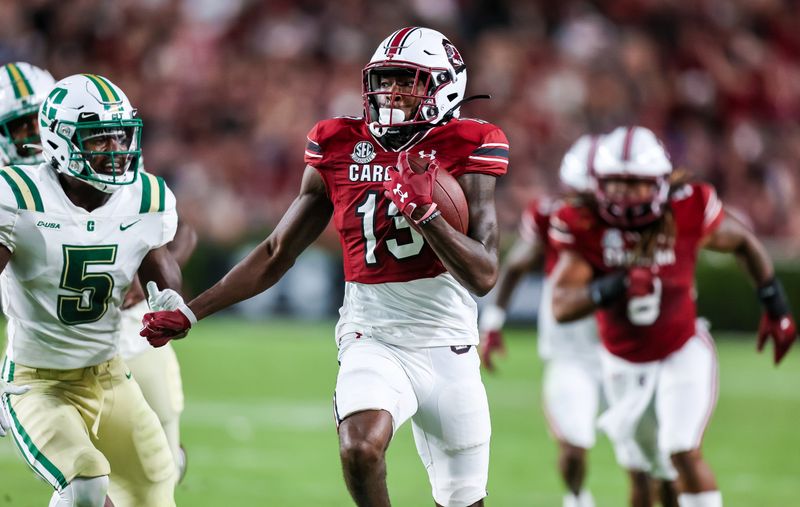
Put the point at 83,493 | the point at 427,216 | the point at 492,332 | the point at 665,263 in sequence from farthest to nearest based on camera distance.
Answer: the point at 492,332 < the point at 665,263 < the point at 83,493 < the point at 427,216

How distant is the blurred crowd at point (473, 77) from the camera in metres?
14.0

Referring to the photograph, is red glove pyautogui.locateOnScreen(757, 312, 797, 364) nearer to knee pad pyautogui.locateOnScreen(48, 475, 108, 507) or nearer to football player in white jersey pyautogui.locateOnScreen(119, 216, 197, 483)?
football player in white jersey pyautogui.locateOnScreen(119, 216, 197, 483)

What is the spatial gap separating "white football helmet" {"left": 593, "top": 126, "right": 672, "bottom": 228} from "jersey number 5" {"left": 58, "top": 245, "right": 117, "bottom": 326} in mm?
2462

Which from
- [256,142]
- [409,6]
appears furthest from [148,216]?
[409,6]

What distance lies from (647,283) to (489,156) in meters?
1.62

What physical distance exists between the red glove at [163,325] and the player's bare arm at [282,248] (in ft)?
0.63

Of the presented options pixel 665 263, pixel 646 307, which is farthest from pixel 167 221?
pixel 665 263

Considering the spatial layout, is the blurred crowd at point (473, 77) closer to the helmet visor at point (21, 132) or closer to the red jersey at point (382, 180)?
the helmet visor at point (21, 132)

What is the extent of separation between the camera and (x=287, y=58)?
14922 mm

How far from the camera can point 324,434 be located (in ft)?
29.8

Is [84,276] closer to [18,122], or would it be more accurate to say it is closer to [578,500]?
[18,122]

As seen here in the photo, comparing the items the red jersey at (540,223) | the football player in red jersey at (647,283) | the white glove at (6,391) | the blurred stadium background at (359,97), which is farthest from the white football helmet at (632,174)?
the blurred stadium background at (359,97)

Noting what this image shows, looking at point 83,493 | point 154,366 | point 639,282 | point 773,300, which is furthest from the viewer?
point 773,300

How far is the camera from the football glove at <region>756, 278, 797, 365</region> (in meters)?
6.09
